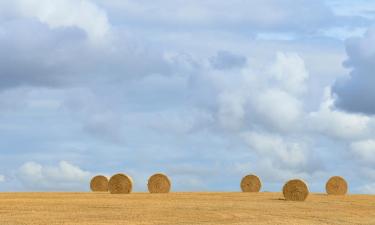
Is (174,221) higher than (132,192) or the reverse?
the reverse

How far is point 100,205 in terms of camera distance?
33969 millimetres

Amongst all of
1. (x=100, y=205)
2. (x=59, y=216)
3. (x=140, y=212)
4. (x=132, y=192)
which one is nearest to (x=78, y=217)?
(x=59, y=216)

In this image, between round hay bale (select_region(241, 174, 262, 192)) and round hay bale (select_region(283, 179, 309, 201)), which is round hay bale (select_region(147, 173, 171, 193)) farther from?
round hay bale (select_region(283, 179, 309, 201))

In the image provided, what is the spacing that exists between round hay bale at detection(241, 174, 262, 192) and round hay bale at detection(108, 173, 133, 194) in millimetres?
8284

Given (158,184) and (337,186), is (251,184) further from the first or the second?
(158,184)

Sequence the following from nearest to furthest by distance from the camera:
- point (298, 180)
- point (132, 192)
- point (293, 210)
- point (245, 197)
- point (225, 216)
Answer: point (225, 216), point (293, 210), point (298, 180), point (245, 197), point (132, 192)

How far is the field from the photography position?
27.6m

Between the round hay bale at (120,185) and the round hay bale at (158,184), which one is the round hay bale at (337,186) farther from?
the round hay bale at (120,185)

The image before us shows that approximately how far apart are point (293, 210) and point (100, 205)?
834cm

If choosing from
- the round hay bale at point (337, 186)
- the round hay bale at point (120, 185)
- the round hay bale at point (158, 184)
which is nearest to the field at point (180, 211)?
the round hay bale at point (120, 185)

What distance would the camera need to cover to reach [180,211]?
1232 inches

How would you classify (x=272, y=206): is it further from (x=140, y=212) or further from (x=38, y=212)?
(x=38, y=212)

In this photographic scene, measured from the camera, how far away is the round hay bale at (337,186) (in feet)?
154

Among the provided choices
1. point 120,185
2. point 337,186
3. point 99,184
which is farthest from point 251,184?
point 99,184
